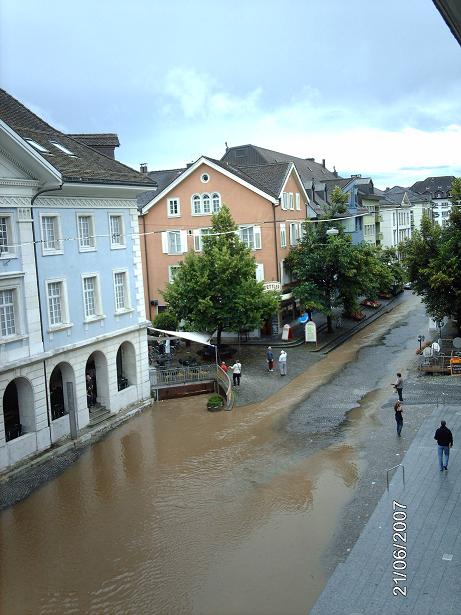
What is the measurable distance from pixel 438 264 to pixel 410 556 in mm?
22222

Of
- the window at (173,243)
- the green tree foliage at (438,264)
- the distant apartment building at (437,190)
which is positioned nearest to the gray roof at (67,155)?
the green tree foliage at (438,264)

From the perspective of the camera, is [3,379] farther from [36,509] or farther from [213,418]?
[213,418]

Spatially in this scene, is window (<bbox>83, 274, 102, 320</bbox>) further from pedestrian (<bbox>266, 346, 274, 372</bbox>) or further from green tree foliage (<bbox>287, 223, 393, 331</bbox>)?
green tree foliage (<bbox>287, 223, 393, 331</bbox>)

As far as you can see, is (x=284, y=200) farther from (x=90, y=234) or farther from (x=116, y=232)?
(x=90, y=234)

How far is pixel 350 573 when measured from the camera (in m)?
12.9

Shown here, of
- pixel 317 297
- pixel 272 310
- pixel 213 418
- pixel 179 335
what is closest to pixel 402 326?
pixel 317 297

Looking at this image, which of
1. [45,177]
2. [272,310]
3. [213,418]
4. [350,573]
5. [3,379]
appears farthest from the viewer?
[272,310]

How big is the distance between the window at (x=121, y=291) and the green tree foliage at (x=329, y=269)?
51.2 ft

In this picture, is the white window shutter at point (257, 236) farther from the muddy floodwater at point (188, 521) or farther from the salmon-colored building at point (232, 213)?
the muddy floodwater at point (188, 521)

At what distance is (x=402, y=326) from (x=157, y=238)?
18007mm

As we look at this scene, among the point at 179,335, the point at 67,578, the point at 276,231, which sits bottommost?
the point at 67,578

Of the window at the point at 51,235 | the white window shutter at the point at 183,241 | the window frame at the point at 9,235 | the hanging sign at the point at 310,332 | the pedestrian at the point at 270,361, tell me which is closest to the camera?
the window frame at the point at 9,235

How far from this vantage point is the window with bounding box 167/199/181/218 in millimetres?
44531

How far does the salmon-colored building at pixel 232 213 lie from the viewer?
42.8 meters
